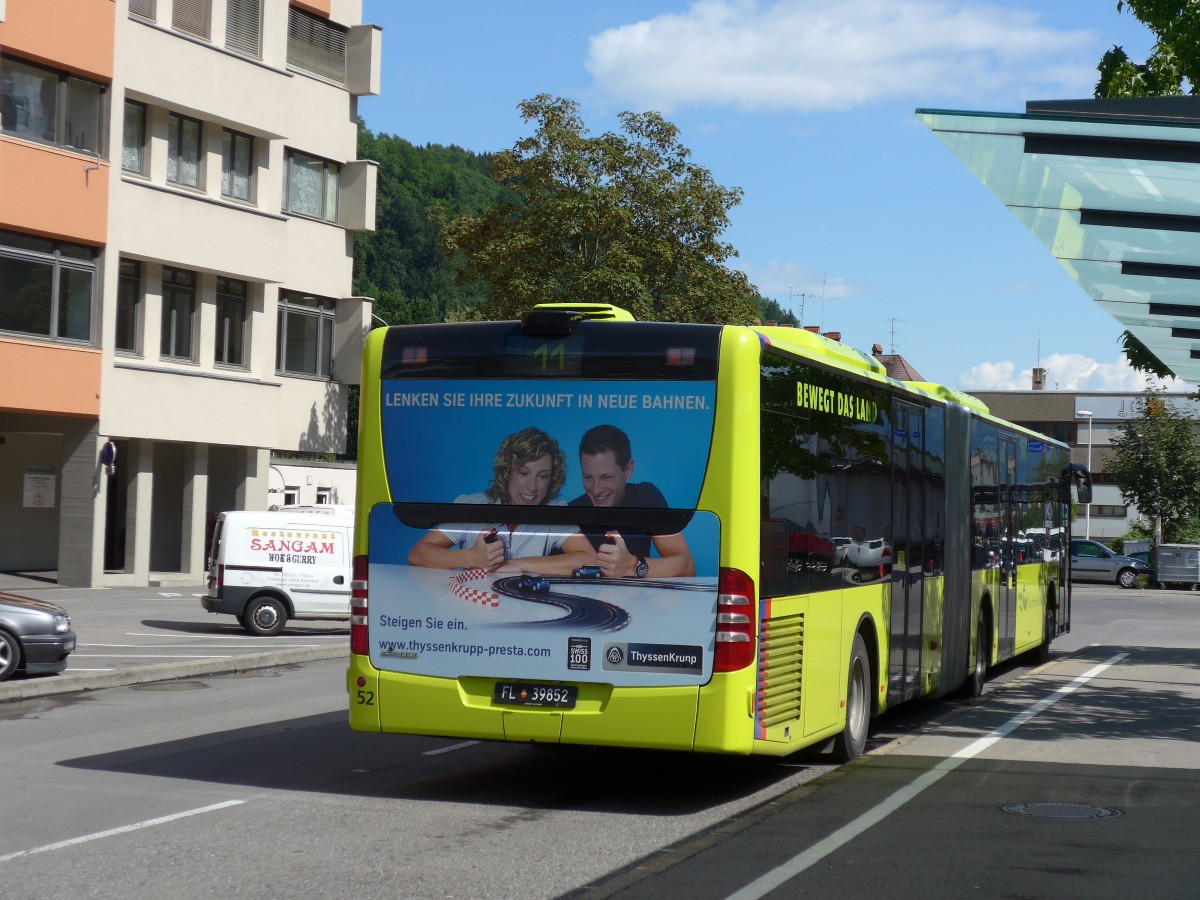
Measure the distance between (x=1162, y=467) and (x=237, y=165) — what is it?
128 feet

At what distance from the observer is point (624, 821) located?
9320 mm

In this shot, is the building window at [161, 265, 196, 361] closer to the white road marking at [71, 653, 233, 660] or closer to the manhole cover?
the white road marking at [71, 653, 233, 660]

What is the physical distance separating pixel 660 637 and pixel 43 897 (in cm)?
376

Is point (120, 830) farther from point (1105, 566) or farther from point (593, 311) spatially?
point (1105, 566)

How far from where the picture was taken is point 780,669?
9.81 metres

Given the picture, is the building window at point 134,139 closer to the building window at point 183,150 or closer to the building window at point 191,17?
the building window at point 183,150

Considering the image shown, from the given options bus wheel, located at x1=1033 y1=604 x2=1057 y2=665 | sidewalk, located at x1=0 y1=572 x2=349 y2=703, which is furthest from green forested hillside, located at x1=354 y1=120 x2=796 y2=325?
bus wheel, located at x1=1033 y1=604 x2=1057 y2=665

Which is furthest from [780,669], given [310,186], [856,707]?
[310,186]

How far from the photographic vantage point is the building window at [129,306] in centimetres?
3466

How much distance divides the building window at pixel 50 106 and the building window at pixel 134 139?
1.06 meters

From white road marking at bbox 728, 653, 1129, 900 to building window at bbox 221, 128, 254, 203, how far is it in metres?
26.6

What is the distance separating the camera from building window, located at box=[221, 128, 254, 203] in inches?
1471

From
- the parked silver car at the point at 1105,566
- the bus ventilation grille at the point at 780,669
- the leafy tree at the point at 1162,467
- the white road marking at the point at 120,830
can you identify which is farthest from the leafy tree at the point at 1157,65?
the leafy tree at the point at 1162,467

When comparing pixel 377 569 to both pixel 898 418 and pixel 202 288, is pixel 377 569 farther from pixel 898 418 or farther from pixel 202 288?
pixel 202 288
